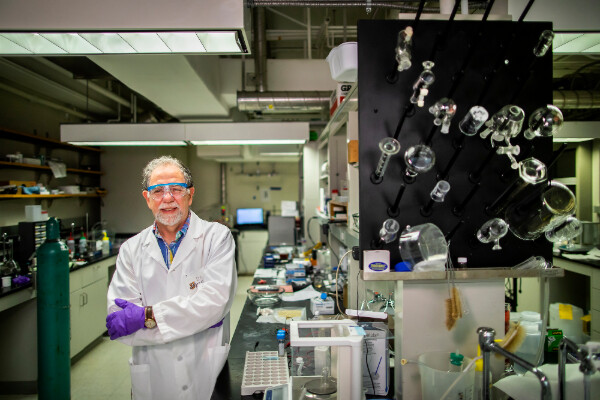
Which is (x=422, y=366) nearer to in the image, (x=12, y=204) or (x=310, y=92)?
(x=310, y=92)

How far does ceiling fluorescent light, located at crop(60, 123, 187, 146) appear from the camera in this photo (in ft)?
9.67

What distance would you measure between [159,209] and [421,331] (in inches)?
51.6

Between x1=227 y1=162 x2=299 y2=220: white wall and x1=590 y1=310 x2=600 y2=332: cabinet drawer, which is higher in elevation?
x1=227 y1=162 x2=299 y2=220: white wall

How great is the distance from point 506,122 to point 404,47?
0.41 m

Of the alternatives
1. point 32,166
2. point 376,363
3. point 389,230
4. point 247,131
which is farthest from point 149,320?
point 32,166

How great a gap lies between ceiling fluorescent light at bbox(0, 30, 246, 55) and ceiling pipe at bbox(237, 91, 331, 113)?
6.67 feet

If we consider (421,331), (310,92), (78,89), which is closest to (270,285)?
(421,331)

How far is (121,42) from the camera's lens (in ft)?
5.11

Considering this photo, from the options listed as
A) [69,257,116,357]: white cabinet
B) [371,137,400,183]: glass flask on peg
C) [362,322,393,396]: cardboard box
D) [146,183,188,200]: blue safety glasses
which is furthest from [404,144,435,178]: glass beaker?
[69,257,116,357]: white cabinet

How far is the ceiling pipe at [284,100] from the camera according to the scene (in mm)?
3654

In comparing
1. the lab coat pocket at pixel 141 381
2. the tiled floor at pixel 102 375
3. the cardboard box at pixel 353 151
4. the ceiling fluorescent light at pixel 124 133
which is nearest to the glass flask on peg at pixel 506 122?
the cardboard box at pixel 353 151

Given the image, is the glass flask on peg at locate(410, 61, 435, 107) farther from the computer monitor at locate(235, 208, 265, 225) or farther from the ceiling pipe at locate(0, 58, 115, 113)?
the computer monitor at locate(235, 208, 265, 225)

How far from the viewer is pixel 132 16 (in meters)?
1.39

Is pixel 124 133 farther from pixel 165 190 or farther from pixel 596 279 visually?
pixel 596 279
